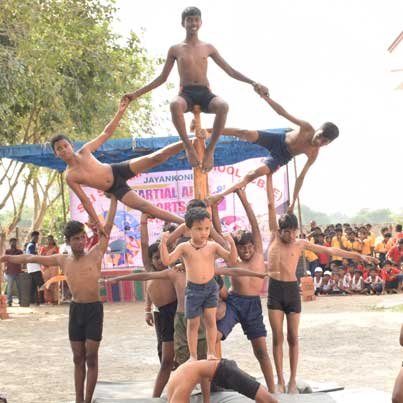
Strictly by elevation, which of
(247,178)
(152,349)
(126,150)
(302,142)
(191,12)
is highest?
(126,150)

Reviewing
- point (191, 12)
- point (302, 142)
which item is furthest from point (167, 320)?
point (191, 12)

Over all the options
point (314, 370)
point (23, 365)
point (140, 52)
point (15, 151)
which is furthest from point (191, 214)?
point (140, 52)

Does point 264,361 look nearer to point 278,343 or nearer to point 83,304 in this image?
point 278,343

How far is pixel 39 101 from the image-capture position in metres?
17.1

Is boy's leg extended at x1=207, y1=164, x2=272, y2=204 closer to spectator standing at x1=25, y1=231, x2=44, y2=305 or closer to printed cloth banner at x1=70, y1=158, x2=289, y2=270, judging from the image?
printed cloth banner at x1=70, y1=158, x2=289, y2=270

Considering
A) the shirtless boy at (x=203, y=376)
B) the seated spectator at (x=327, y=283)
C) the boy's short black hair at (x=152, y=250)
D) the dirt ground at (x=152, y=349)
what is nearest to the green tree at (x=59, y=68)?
the dirt ground at (x=152, y=349)

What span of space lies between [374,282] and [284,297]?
10.6 m

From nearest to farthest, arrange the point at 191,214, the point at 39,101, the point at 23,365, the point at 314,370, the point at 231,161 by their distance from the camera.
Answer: the point at 191,214 < the point at 314,370 < the point at 23,365 < the point at 231,161 < the point at 39,101

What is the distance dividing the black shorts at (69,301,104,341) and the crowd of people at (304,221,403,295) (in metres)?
11.1

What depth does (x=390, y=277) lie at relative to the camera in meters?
17.4

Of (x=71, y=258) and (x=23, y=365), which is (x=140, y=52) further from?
(x=71, y=258)

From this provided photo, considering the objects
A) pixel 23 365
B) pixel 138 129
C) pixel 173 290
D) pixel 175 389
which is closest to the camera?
pixel 175 389

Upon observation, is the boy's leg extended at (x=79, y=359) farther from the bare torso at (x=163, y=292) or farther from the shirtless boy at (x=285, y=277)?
the shirtless boy at (x=285, y=277)

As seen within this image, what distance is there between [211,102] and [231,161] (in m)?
8.67
